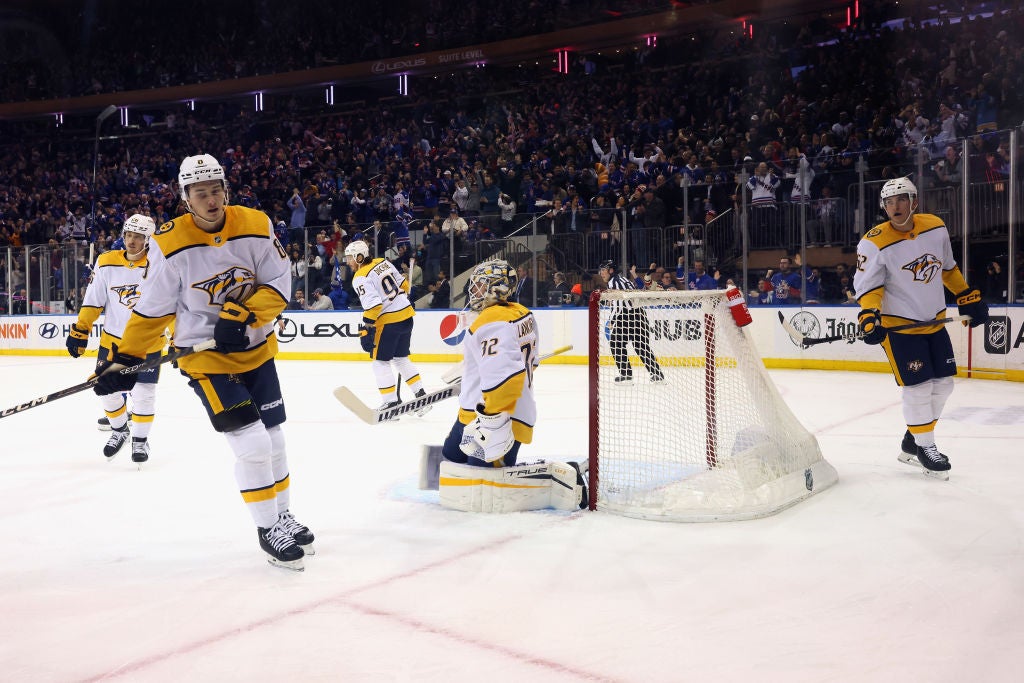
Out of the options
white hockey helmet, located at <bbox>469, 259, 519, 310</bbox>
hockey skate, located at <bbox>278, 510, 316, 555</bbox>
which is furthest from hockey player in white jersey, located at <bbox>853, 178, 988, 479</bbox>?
hockey skate, located at <bbox>278, 510, 316, 555</bbox>

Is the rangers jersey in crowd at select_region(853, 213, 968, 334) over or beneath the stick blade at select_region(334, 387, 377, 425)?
over

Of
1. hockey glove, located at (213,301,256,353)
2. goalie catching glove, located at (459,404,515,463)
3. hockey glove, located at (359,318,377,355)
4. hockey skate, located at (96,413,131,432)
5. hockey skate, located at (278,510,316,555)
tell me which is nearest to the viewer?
hockey glove, located at (213,301,256,353)

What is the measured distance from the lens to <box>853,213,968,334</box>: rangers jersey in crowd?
14.7 feet

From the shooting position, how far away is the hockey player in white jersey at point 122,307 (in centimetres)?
532

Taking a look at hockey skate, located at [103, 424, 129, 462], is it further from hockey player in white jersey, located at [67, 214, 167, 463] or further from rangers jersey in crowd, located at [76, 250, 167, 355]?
rangers jersey in crowd, located at [76, 250, 167, 355]

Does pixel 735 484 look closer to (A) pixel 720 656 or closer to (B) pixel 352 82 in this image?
(A) pixel 720 656

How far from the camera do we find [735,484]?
3.82 metres

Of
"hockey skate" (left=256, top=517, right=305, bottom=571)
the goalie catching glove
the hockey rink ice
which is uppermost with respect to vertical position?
the goalie catching glove

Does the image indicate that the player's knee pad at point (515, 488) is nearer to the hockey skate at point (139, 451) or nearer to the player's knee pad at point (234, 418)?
the player's knee pad at point (234, 418)

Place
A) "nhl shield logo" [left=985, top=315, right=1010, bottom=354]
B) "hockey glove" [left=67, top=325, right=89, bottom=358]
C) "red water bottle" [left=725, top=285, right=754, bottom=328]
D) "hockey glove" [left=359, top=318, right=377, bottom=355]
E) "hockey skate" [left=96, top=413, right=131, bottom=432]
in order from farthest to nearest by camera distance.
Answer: "nhl shield logo" [left=985, top=315, right=1010, bottom=354], "hockey glove" [left=359, top=318, right=377, bottom=355], "hockey skate" [left=96, top=413, right=131, bottom=432], "hockey glove" [left=67, top=325, right=89, bottom=358], "red water bottle" [left=725, top=285, right=754, bottom=328]

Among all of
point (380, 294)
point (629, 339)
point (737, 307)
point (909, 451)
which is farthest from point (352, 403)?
point (380, 294)

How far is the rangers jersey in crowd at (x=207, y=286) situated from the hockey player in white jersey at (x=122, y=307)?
2317mm

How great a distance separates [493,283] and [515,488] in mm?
887

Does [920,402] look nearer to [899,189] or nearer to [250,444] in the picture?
[899,189]
